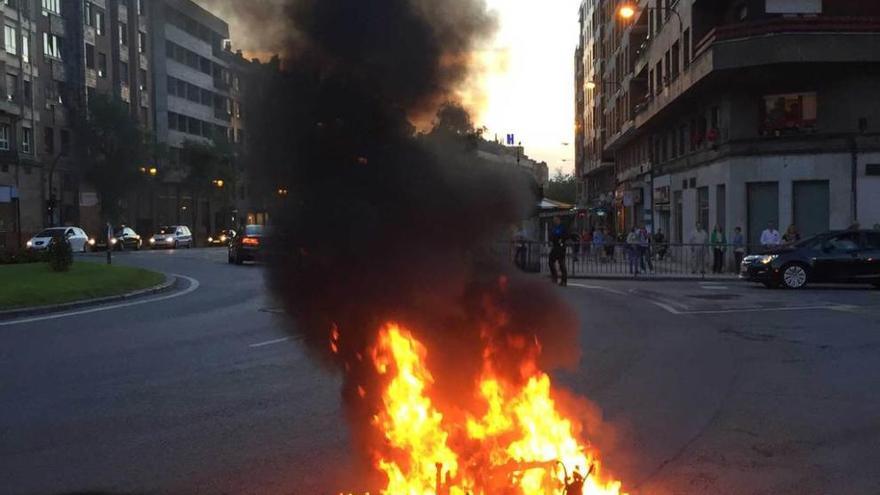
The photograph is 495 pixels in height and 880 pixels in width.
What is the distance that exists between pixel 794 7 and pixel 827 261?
12034 millimetres

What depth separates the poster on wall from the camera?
2777 centimetres

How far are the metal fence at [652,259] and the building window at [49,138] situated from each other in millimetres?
39567

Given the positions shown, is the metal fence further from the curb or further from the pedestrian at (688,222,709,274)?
the curb

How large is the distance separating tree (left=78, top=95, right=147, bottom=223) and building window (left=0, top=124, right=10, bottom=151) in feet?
12.9

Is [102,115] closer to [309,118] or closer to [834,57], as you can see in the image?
[834,57]

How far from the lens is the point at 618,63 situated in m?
52.6

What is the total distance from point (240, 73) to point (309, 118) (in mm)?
419

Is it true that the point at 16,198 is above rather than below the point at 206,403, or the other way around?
above

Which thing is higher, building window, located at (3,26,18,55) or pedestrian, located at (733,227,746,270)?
building window, located at (3,26,18,55)

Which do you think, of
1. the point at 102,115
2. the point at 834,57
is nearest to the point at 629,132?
the point at 834,57

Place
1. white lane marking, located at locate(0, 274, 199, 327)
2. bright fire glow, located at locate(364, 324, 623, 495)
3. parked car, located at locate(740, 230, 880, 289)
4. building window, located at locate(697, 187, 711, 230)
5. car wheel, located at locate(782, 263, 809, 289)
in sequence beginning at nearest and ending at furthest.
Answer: bright fire glow, located at locate(364, 324, 623, 495) → white lane marking, located at locate(0, 274, 199, 327) → parked car, located at locate(740, 230, 880, 289) → car wheel, located at locate(782, 263, 809, 289) → building window, located at locate(697, 187, 711, 230)

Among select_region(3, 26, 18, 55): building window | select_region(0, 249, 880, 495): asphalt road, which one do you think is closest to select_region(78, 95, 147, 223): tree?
select_region(3, 26, 18, 55): building window

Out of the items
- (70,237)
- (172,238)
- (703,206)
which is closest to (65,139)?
(172,238)

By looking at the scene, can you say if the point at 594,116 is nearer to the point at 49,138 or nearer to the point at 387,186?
the point at 49,138
